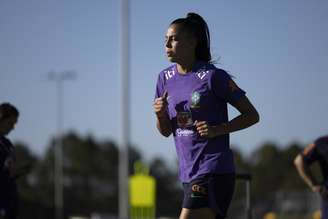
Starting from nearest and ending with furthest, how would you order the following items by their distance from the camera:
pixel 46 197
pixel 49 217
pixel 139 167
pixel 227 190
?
pixel 227 190, pixel 139 167, pixel 49 217, pixel 46 197

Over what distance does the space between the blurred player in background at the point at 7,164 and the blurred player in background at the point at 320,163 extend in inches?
112

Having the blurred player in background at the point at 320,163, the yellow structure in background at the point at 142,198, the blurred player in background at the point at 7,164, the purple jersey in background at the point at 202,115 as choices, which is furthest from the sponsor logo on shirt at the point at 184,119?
the yellow structure in background at the point at 142,198

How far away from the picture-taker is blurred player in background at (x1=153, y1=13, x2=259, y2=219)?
17.5 ft

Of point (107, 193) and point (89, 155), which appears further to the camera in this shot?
point (89, 155)

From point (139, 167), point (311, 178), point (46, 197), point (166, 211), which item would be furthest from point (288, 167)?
point (311, 178)

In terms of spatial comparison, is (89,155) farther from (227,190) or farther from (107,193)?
(227,190)

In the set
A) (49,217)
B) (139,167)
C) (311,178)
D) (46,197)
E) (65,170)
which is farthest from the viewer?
(65,170)

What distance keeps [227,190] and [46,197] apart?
64366 millimetres

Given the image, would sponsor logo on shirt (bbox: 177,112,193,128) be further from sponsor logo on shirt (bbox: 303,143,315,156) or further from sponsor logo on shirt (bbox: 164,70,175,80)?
sponsor logo on shirt (bbox: 303,143,315,156)

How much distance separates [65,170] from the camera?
74.8 metres

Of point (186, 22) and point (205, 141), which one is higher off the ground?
point (186, 22)

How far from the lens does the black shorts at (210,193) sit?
5305mm

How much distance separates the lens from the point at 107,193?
235 ft

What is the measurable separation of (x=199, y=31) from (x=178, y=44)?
0.62ft
